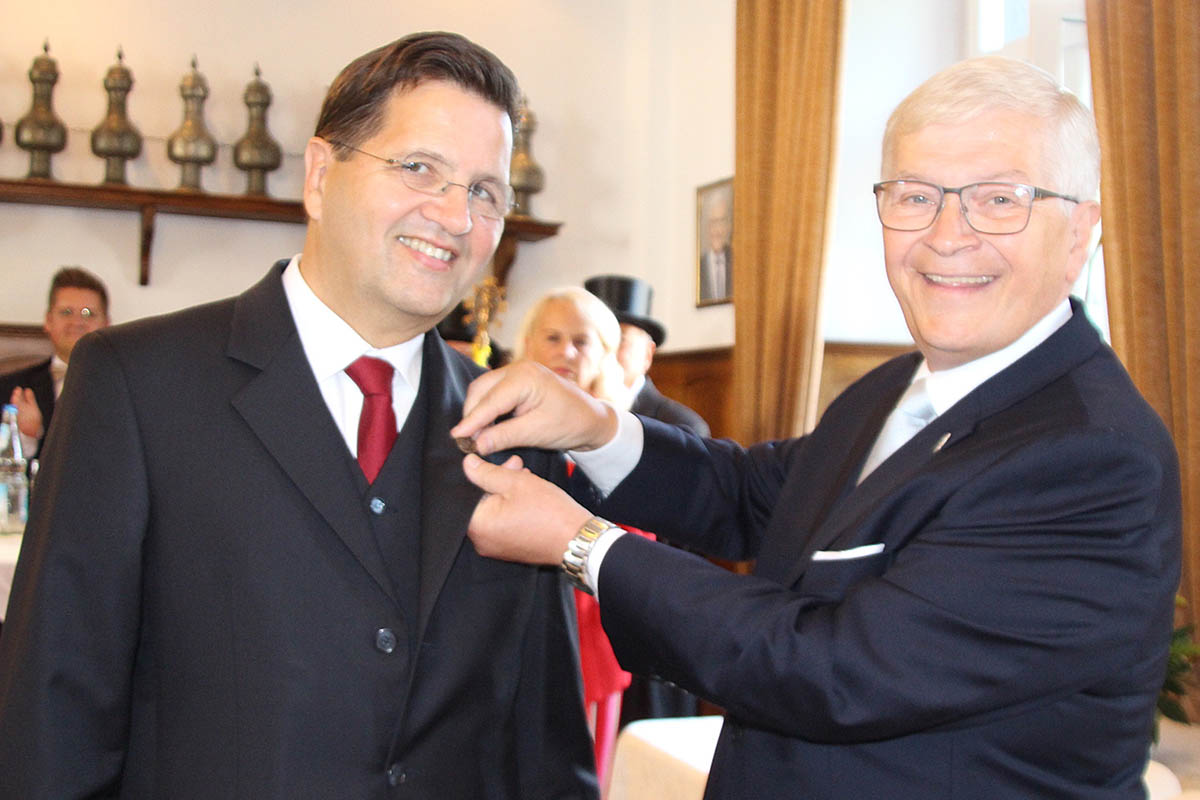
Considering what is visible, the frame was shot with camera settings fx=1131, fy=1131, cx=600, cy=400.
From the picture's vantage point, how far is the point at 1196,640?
2906mm

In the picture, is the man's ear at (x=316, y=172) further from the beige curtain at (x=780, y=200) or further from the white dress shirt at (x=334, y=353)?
the beige curtain at (x=780, y=200)

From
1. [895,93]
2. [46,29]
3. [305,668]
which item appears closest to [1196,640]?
[305,668]

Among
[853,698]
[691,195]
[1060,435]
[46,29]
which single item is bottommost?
[853,698]

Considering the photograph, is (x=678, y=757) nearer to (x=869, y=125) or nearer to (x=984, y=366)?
(x=984, y=366)

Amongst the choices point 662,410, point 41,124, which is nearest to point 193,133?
point 41,124

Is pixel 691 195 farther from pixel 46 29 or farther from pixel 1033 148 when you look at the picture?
pixel 1033 148

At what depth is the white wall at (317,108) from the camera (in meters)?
6.12

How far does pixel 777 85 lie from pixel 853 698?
14.8ft

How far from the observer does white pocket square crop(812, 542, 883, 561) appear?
4.58 feet

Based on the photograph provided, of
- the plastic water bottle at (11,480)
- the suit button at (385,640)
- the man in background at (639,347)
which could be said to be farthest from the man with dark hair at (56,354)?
the suit button at (385,640)

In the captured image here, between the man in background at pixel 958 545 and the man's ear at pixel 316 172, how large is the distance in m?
0.34

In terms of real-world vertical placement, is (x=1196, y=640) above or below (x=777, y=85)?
below

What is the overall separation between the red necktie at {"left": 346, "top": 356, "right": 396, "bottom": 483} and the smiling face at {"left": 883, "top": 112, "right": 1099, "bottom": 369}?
71 centimetres

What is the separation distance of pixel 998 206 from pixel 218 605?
1064 mm
